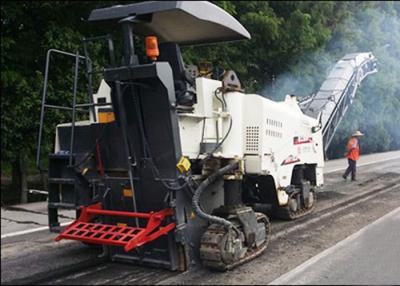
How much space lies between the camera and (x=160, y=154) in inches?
201

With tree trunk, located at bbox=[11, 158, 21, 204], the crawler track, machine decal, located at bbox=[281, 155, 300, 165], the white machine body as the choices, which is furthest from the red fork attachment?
tree trunk, located at bbox=[11, 158, 21, 204]

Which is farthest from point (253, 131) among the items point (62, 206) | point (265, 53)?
point (265, 53)

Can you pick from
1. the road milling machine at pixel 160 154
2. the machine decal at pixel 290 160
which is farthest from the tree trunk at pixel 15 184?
the machine decal at pixel 290 160

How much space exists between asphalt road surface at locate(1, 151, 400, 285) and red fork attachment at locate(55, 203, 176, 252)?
1.25ft

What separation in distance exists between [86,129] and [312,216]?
4.55m

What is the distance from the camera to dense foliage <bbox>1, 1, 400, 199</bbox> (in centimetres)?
939

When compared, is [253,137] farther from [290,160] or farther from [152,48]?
[152,48]

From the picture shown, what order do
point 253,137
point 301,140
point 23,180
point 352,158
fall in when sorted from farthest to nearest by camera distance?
point 352,158, point 23,180, point 301,140, point 253,137

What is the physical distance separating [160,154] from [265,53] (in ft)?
36.2

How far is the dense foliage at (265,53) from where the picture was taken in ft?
30.8

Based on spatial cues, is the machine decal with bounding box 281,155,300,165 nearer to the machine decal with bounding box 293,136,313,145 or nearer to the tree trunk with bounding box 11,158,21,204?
the machine decal with bounding box 293,136,313,145

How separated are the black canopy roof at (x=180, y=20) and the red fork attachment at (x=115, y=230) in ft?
6.39

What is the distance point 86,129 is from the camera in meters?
5.50

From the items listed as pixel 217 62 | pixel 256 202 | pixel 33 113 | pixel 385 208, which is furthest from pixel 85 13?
pixel 385 208
